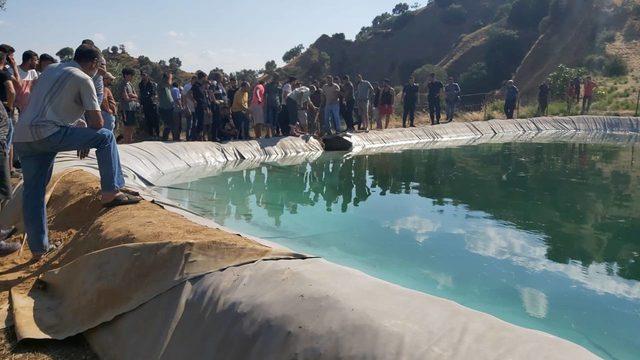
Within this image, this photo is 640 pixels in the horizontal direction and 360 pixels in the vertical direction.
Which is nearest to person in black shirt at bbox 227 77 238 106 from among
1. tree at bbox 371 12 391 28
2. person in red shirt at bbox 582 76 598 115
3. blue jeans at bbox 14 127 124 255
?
blue jeans at bbox 14 127 124 255

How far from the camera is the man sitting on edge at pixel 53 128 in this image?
11.6ft

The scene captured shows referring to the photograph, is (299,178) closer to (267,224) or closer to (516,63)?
(267,224)

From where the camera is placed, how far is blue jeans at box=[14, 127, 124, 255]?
11.8 ft

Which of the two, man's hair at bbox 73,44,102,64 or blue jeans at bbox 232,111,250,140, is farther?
blue jeans at bbox 232,111,250,140

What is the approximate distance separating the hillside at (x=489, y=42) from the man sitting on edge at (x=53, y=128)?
104 ft

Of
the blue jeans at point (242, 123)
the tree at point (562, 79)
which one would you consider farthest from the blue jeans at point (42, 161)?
the tree at point (562, 79)

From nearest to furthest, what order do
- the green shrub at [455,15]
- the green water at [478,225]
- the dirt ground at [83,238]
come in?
the dirt ground at [83,238] → the green water at [478,225] → the green shrub at [455,15]

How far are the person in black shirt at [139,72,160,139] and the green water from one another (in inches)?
84.4

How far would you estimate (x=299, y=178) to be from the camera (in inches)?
383

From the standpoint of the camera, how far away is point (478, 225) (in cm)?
669

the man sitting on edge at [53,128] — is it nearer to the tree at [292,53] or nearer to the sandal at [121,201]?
the sandal at [121,201]

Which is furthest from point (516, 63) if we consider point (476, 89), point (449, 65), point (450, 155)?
point (450, 155)

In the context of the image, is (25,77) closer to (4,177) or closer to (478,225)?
(4,177)

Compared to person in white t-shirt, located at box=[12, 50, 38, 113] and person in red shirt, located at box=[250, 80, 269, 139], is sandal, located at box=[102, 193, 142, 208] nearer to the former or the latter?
person in white t-shirt, located at box=[12, 50, 38, 113]
